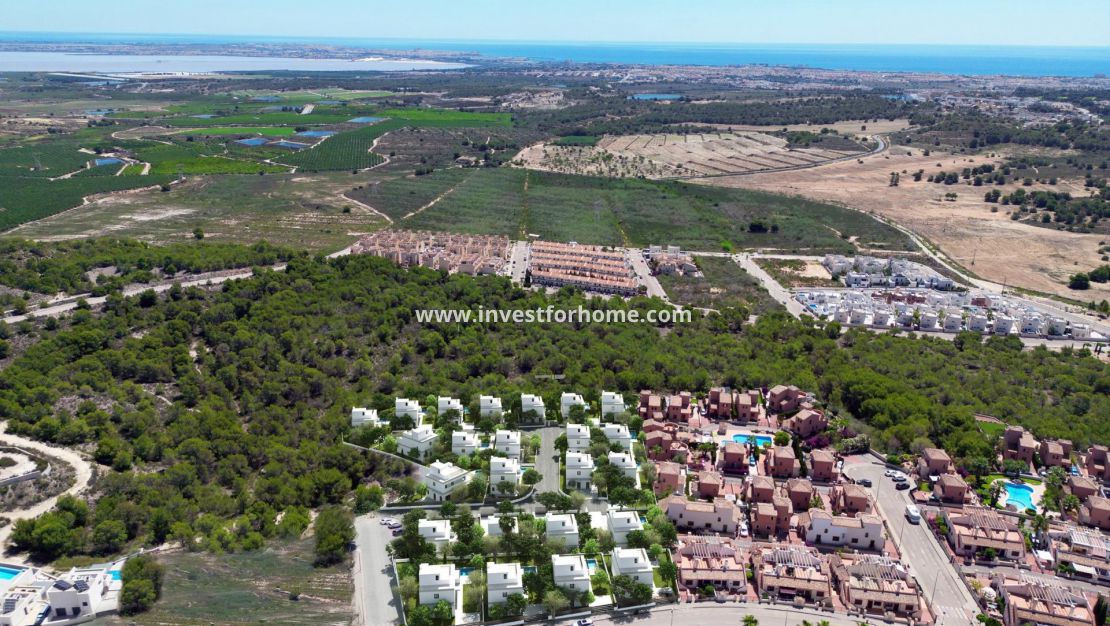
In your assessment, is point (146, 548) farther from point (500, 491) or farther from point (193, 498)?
point (500, 491)

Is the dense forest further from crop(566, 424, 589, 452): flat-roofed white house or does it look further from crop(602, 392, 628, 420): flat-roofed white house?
crop(566, 424, 589, 452): flat-roofed white house

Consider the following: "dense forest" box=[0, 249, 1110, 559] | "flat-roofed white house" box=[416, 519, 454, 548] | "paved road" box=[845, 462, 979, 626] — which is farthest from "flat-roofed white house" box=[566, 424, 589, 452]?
"paved road" box=[845, 462, 979, 626]

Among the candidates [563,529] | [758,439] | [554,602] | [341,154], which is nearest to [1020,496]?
[758,439]

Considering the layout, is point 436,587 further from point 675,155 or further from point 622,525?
point 675,155

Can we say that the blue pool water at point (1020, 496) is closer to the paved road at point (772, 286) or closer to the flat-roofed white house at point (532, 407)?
the flat-roofed white house at point (532, 407)

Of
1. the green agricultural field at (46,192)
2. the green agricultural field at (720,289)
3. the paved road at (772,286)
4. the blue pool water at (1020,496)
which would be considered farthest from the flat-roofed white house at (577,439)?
the green agricultural field at (46,192)

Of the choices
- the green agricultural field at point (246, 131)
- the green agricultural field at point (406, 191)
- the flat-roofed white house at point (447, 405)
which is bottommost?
the flat-roofed white house at point (447, 405)

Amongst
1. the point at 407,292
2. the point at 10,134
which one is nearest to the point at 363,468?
the point at 407,292
